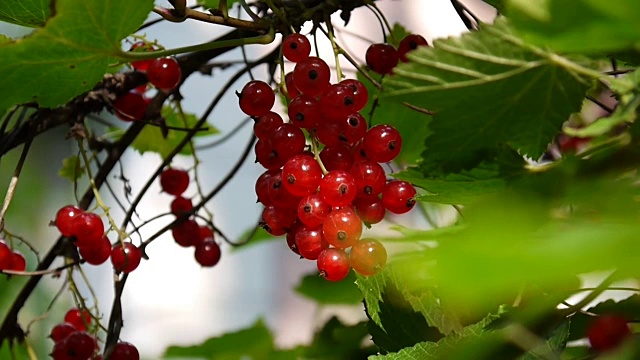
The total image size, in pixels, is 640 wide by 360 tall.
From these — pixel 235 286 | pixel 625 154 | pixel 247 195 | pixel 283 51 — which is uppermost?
pixel 247 195

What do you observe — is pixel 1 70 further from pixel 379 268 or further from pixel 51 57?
pixel 379 268

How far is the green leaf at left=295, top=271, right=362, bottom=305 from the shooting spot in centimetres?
66

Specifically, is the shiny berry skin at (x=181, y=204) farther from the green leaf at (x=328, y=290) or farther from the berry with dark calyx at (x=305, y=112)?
the berry with dark calyx at (x=305, y=112)

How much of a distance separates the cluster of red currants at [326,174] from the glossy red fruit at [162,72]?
0.40 ft

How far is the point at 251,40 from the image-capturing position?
34 cm

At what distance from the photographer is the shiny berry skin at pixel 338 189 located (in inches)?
12.6

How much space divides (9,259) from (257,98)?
214 millimetres

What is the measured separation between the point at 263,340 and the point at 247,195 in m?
1.10

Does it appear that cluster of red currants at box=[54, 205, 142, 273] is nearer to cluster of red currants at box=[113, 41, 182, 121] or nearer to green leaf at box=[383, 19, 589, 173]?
cluster of red currants at box=[113, 41, 182, 121]

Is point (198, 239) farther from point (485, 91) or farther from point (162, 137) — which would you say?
point (485, 91)

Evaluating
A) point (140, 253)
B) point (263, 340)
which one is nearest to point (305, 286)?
point (263, 340)

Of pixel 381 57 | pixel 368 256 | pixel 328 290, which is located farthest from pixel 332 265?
pixel 328 290

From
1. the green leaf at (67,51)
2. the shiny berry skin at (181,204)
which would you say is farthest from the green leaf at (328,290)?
the green leaf at (67,51)

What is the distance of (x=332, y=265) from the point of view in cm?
34
